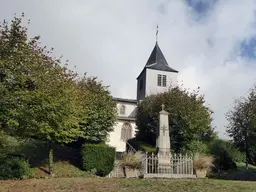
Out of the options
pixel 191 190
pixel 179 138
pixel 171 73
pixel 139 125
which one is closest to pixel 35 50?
pixel 191 190

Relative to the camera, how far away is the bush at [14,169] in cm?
1440

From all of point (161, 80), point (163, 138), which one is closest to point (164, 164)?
point (163, 138)

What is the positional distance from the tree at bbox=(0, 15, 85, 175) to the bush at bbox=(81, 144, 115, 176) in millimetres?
2831

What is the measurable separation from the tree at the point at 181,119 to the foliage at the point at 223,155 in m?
1.27

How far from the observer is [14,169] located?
14.6 meters

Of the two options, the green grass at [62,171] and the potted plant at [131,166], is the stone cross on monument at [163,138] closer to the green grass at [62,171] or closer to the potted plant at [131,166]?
the potted plant at [131,166]

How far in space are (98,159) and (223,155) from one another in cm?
964

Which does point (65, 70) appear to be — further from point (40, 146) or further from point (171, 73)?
point (171, 73)

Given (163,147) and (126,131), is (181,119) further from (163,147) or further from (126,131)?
(126,131)

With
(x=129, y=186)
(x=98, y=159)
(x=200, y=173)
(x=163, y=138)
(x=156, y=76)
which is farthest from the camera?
(x=156, y=76)

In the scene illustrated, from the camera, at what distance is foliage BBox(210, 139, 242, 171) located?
68.7 feet

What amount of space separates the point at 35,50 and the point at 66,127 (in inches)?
166

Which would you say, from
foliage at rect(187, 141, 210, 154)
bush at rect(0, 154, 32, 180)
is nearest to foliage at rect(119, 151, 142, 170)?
bush at rect(0, 154, 32, 180)

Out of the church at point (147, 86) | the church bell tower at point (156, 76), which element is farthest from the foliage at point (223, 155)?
the church bell tower at point (156, 76)
